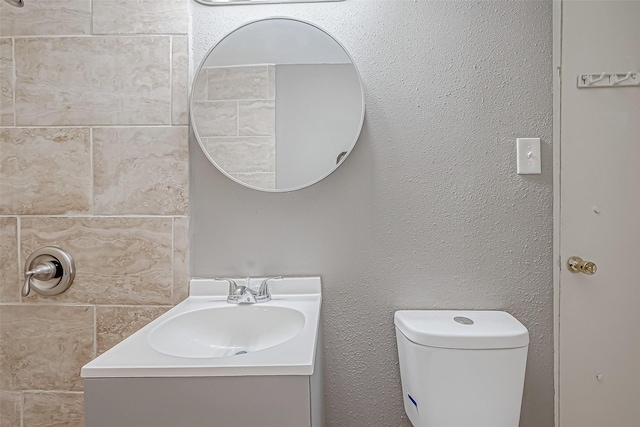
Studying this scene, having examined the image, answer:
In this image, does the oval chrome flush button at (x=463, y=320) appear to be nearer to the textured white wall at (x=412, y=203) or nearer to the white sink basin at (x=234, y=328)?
the textured white wall at (x=412, y=203)

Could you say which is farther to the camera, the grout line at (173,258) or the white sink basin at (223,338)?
the grout line at (173,258)

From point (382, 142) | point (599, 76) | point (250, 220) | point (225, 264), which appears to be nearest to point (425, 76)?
point (382, 142)

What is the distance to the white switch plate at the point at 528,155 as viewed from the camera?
3.88 feet

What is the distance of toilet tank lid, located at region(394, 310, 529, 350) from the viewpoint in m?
0.99

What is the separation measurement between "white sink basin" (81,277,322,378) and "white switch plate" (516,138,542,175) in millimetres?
759

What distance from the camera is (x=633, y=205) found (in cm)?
118

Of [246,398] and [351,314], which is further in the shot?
[351,314]

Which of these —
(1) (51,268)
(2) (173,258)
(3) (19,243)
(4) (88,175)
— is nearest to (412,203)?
(2) (173,258)

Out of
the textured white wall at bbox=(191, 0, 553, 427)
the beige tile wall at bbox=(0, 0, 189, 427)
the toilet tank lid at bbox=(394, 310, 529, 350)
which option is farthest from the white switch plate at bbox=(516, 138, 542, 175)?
the beige tile wall at bbox=(0, 0, 189, 427)

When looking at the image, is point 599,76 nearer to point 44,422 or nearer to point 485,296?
point 485,296

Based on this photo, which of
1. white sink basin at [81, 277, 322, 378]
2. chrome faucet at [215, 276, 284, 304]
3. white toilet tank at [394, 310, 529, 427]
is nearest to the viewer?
white sink basin at [81, 277, 322, 378]

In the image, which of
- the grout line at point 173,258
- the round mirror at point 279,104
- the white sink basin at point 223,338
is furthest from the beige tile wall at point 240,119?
the white sink basin at point 223,338

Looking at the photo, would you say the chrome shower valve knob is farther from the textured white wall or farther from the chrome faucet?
the chrome faucet

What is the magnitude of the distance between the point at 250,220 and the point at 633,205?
123cm
